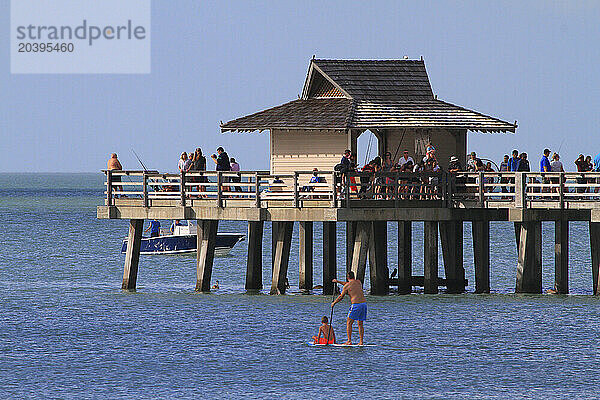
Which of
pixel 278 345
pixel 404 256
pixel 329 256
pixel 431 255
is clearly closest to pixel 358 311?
pixel 278 345

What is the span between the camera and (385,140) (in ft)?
135

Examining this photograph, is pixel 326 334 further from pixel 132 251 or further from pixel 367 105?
pixel 132 251

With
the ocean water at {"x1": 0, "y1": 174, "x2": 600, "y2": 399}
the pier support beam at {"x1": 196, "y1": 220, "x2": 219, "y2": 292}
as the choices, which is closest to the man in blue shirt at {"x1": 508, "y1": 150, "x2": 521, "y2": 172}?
the ocean water at {"x1": 0, "y1": 174, "x2": 600, "y2": 399}

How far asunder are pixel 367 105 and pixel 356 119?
4.27 feet

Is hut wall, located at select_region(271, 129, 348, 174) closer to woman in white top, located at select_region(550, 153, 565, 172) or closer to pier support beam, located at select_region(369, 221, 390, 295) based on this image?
pier support beam, located at select_region(369, 221, 390, 295)

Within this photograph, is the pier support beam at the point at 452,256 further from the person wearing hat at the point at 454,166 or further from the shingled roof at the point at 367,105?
the shingled roof at the point at 367,105

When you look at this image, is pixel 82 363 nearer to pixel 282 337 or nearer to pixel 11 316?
pixel 282 337

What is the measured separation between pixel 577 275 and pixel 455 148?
59.4ft

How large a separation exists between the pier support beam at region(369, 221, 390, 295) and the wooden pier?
28 millimetres

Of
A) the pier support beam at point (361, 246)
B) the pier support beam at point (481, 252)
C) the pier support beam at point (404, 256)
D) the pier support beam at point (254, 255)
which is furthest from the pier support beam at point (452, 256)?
the pier support beam at point (254, 255)

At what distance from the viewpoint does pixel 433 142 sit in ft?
133

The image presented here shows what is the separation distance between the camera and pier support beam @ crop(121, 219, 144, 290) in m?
42.8

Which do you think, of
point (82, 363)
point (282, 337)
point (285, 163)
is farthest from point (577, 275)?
point (82, 363)

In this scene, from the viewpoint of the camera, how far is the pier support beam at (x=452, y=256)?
4122 centimetres
